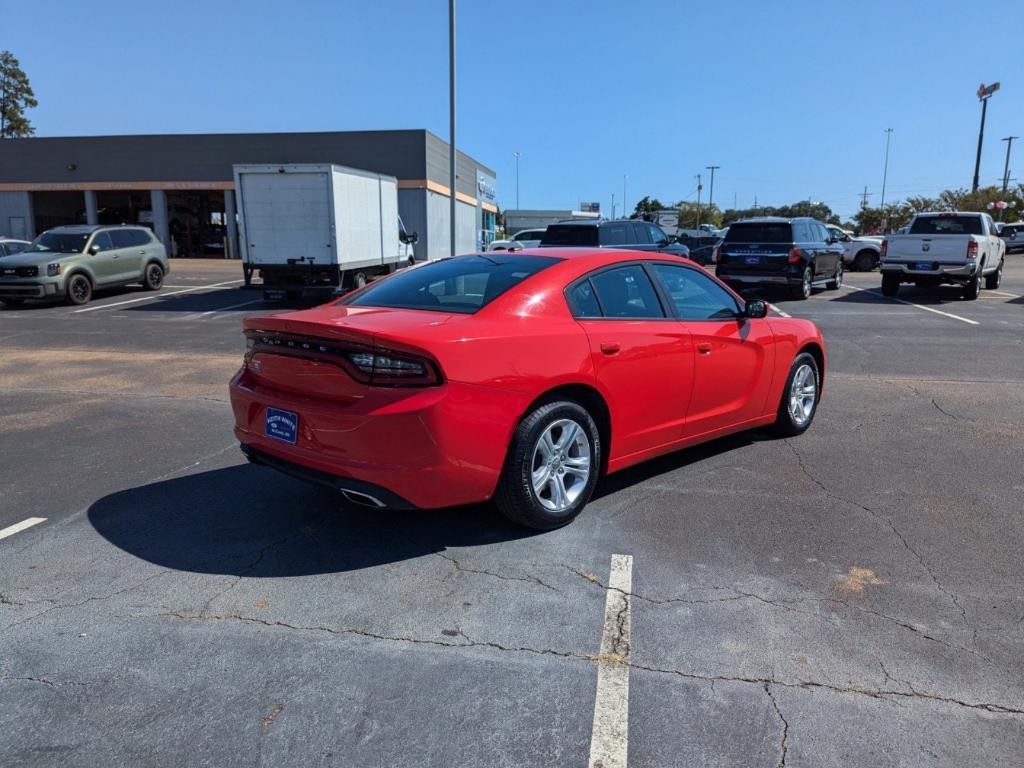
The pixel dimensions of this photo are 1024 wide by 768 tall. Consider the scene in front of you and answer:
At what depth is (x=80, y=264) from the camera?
17.0 metres

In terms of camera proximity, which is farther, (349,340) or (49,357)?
(49,357)

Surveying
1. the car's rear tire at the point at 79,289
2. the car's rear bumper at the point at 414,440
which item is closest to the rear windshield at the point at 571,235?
the car's rear tire at the point at 79,289

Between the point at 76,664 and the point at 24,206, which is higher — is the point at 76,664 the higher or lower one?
the lower one

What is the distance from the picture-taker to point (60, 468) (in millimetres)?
5277

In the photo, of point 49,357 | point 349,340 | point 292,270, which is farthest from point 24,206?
point 349,340

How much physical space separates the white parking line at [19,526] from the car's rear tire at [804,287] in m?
16.5

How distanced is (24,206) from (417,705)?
1862 inches

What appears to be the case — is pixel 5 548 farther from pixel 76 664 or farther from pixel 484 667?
pixel 484 667

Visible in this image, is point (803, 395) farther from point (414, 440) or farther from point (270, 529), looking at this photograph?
point (270, 529)

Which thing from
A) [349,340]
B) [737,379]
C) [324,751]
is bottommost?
[324,751]

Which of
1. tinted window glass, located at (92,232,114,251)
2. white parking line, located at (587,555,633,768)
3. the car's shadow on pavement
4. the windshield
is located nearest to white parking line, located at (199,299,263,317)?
tinted window glass, located at (92,232,114,251)

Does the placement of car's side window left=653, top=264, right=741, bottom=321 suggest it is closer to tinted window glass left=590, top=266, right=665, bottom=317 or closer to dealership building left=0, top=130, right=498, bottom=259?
tinted window glass left=590, top=266, right=665, bottom=317

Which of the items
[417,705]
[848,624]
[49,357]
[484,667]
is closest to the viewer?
[417,705]

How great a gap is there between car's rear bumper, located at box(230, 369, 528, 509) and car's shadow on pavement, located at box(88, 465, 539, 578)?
42 centimetres
